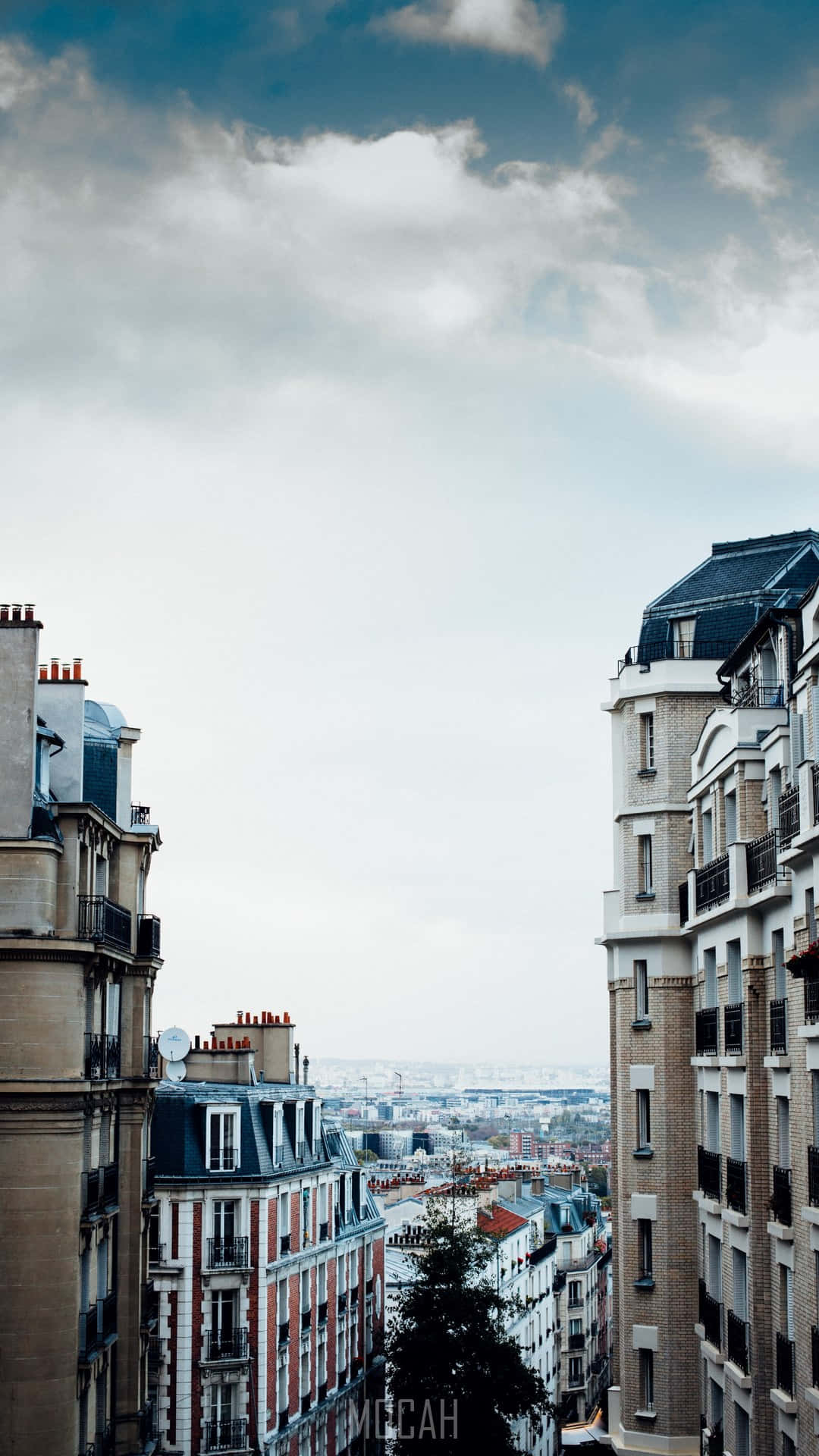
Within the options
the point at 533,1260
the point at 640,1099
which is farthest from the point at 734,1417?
the point at 533,1260

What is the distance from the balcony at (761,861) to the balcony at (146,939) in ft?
47.7

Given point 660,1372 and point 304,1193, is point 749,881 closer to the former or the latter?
point 660,1372

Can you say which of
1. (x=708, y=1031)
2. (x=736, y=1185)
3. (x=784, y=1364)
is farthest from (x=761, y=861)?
(x=784, y=1364)

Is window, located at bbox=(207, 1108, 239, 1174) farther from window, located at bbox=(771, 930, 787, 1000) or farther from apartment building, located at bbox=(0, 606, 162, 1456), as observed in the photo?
window, located at bbox=(771, 930, 787, 1000)

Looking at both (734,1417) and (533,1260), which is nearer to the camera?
(734,1417)

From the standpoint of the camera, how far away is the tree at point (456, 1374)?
4534cm

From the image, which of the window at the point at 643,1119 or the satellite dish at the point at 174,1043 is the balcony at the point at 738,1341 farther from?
the satellite dish at the point at 174,1043

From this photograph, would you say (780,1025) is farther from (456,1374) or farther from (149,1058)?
(456,1374)

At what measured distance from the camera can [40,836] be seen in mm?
30234

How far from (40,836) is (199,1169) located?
63.9 ft

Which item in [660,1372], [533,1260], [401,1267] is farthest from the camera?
[533,1260]

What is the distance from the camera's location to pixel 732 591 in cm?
3781

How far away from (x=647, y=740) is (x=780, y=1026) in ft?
35.1

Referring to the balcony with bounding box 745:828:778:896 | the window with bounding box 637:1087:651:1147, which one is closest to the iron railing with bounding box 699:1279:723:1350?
the window with bounding box 637:1087:651:1147
